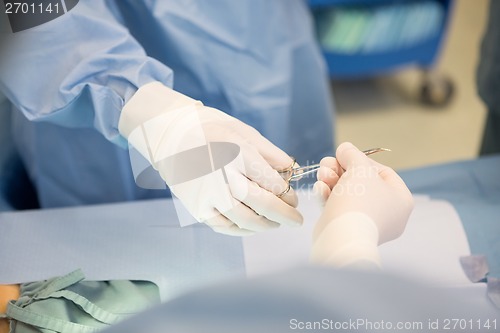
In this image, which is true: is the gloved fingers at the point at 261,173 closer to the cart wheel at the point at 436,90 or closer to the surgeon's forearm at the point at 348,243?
the surgeon's forearm at the point at 348,243

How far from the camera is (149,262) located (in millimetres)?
1080

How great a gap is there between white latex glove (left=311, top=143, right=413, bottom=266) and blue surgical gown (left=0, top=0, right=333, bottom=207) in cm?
18

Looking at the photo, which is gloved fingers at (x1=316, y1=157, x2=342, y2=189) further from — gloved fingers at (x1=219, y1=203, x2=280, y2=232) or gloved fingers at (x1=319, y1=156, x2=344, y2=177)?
gloved fingers at (x1=219, y1=203, x2=280, y2=232)

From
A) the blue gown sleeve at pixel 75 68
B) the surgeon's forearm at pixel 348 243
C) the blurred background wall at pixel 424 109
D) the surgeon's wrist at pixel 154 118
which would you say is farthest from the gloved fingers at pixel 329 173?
the blurred background wall at pixel 424 109

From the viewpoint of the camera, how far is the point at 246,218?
3.16ft

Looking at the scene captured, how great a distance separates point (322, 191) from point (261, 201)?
3.8 inches

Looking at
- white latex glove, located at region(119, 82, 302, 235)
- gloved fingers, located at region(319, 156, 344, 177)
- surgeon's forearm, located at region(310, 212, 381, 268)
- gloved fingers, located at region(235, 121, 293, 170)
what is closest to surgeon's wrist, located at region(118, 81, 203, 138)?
white latex glove, located at region(119, 82, 302, 235)

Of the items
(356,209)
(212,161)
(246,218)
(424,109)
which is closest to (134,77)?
(212,161)

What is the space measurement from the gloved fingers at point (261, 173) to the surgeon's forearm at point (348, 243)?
145 mm

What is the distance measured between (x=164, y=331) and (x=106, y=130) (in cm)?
58

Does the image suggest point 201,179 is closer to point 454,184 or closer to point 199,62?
point 199,62

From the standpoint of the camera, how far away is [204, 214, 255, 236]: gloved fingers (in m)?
1.00

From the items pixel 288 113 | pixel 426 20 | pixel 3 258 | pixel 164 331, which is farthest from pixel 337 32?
pixel 164 331

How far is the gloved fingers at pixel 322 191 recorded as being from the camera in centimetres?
91
